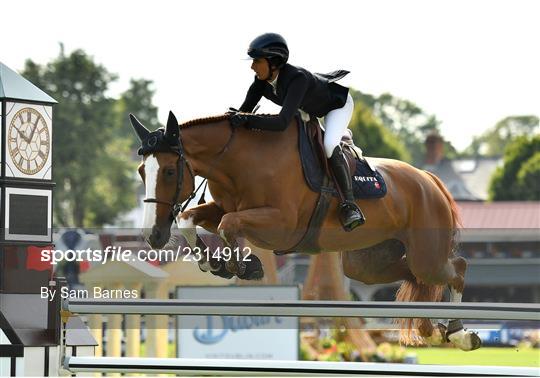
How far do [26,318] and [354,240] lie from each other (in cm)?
183

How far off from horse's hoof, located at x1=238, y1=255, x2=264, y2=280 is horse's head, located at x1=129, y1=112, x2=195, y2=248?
468mm

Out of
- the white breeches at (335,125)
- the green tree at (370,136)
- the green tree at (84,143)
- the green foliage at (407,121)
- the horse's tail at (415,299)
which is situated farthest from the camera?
the green foliage at (407,121)

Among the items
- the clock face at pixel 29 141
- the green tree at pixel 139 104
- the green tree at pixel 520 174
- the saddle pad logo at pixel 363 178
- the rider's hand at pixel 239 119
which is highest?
the green tree at pixel 139 104

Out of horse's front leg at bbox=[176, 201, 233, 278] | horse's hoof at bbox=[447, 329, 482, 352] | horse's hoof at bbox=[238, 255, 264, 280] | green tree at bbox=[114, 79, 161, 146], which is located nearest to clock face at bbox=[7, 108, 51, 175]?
horse's front leg at bbox=[176, 201, 233, 278]

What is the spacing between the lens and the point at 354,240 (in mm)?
6641

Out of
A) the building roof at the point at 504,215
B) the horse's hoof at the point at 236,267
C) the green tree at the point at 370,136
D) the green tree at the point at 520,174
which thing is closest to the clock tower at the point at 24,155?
the horse's hoof at the point at 236,267

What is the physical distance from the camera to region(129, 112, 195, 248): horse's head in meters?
6.21

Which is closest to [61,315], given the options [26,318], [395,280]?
[26,318]

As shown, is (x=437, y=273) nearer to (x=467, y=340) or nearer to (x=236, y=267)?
(x=467, y=340)

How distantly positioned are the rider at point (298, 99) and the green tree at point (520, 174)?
43.7m

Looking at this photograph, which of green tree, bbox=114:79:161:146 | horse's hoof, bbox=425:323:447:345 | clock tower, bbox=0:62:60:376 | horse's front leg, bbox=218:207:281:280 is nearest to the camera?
horse's front leg, bbox=218:207:281:280

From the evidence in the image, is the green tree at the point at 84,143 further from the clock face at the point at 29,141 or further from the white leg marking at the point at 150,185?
the white leg marking at the point at 150,185

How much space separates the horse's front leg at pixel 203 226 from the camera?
253 inches

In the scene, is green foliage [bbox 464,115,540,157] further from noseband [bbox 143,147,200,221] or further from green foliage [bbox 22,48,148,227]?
noseband [bbox 143,147,200,221]
